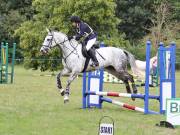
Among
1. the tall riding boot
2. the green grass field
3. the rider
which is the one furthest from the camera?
the tall riding boot

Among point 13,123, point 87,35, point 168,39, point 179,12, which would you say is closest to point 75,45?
point 87,35

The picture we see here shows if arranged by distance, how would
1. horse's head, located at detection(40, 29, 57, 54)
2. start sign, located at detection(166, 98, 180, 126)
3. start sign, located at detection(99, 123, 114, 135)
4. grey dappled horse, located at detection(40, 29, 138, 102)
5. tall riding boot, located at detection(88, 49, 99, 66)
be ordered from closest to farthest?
start sign, located at detection(99, 123, 114, 135) < start sign, located at detection(166, 98, 180, 126) < tall riding boot, located at detection(88, 49, 99, 66) < grey dappled horse, located at detection(40, 29, 138, 102) < horse's head, located at detection(40, 29, 57, 54)

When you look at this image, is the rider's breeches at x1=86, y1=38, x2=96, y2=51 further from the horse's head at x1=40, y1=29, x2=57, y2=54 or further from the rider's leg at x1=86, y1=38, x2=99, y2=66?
the horse's head at x1=40, y1=29, x2=57, y2=54

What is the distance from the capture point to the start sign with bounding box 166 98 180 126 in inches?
412

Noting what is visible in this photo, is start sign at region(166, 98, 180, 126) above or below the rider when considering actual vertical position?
below

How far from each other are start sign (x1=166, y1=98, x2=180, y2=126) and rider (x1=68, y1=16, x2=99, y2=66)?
435cm

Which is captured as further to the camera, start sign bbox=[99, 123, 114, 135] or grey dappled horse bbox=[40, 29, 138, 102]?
grey dappled horse bbox=[40, 29, 138, 102]

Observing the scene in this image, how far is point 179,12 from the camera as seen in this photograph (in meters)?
65.0

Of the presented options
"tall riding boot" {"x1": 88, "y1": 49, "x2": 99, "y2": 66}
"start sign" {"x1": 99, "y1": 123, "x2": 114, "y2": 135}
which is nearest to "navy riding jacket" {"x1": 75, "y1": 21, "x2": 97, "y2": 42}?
"tall riding boot" {"x1": 88, "y1": 49, "x2": 99, "y2": 66}

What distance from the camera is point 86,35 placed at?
48.1 ft

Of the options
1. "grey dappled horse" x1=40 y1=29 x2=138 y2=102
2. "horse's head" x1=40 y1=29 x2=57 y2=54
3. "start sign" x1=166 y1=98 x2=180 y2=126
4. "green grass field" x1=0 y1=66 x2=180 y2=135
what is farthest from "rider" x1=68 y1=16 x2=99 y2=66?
"start sign" x1=166 y1=98 x2=180 y2=126

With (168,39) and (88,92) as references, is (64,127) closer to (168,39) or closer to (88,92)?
(88,92)

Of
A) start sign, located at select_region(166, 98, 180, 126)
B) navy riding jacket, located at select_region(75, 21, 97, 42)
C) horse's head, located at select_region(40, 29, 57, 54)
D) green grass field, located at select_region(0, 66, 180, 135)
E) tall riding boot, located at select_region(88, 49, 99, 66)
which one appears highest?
navy riding jacket, located at select_region(75, 21, 97, 42)

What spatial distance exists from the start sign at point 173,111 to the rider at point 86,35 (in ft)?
14.3
